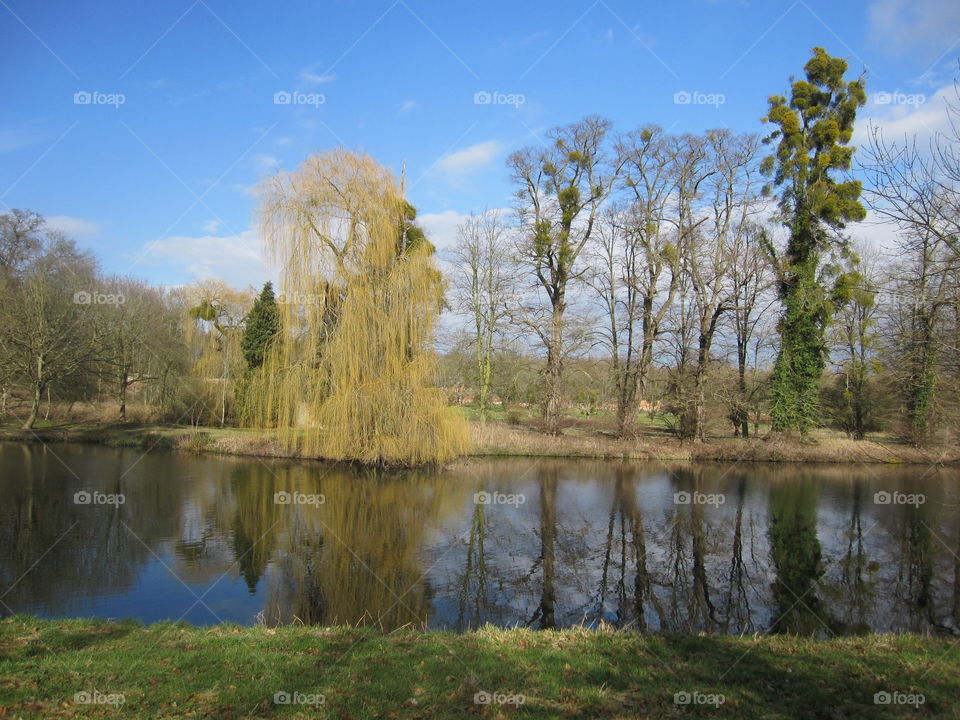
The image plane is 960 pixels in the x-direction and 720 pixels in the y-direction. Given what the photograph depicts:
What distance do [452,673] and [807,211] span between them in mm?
24699

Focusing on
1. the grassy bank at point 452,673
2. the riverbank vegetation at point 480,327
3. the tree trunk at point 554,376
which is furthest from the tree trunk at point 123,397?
the grassy bank at point 452,673

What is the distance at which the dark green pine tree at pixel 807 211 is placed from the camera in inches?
964

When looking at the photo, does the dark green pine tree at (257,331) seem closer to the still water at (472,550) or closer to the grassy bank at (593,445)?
the grassy bank at (593,445)

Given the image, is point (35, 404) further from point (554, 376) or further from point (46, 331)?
point (554, 376)

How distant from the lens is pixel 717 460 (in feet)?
84.9

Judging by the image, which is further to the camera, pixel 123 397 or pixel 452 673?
pixel 123 397

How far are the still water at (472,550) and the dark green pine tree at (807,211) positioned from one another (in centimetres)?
677

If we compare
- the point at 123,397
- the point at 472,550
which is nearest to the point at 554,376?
the point at 472,550

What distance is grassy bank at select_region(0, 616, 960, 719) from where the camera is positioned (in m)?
4.70

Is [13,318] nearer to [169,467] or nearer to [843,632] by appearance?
[169,467]

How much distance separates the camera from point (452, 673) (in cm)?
549

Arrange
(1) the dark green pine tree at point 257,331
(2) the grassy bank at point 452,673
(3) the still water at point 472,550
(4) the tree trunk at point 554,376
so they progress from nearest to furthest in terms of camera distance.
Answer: (2) the grassy bank at point 452,673, (3) the still water at point 472,550, (4) the tree trunk at point 554,376, (1) the dark green pine tree at point 257,331

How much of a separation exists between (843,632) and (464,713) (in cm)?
566

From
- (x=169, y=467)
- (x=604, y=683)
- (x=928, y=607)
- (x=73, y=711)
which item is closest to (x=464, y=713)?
(x=604, y=683)
